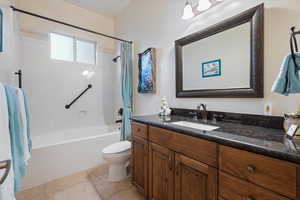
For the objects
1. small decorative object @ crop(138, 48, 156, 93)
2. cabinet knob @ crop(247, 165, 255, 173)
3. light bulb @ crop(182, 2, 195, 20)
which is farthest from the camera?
small decorative object @ crop(138, 48, 156, 93)

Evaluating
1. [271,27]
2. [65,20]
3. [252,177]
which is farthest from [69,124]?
[271,27]

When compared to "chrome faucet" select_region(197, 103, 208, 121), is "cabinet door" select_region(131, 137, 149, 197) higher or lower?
lower

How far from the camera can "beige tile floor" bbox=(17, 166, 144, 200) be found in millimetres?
1573

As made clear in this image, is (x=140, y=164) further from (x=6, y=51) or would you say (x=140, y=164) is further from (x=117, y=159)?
(x=6, y=51)

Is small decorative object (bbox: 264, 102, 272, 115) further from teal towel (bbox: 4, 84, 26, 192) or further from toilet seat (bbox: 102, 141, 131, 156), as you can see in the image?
teal towel (bbox: 4, 84, 26, 192)

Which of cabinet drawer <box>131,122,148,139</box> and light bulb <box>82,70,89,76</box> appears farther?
light bulb <box>82,70,89,76</box>

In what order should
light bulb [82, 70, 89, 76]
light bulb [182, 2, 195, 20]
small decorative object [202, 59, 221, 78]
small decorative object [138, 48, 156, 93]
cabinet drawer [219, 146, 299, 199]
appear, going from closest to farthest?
cabinet drawer [219, 146, 299, 199], small decorative object [202, 59, 221, 78], light bulb [182, 2, 195, 20], small decorative object [138, 48, 156, 93], light bulb [82, 70, 89, 76]

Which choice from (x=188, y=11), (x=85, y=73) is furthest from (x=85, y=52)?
(x=188, y=11)

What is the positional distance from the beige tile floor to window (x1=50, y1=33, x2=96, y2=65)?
2.16 metres

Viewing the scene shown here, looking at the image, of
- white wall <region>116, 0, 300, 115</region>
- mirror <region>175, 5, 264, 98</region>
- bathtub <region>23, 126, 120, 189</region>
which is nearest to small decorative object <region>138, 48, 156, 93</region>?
white wall <region>116, 0, 300, 115</region>

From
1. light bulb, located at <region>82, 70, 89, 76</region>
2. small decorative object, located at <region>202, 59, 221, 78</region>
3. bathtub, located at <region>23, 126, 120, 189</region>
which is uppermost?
light bulb, located at <region>82, 70, 89, 76</region>

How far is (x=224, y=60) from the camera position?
136 centimetres

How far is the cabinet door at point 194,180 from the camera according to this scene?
0.88m

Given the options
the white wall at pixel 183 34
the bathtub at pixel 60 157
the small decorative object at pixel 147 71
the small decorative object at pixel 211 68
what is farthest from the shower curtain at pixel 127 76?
the small decorative object at pixel 211 68
